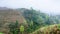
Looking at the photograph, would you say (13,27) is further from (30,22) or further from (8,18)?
(30,22)

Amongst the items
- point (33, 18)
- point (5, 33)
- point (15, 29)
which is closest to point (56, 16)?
point (33, 18)

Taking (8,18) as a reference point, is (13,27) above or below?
below

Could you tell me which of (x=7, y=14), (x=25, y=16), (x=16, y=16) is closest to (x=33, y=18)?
(x=25, y=16)

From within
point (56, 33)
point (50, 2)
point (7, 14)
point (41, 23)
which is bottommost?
point (56, 33)

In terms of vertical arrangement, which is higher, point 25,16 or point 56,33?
point 25,16

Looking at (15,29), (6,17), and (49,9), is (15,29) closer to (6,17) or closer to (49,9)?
(6,17)

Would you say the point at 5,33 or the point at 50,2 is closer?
the point at 5,33

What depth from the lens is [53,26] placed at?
2164 mm

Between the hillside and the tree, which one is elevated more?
the hillside

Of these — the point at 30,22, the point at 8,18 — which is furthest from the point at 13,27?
the point at 30,22

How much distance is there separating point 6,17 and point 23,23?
0.28m

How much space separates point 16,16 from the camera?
218 cm

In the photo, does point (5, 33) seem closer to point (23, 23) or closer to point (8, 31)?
point (8, 31)

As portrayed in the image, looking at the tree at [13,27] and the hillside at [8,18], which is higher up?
the hillside at [8,18]
